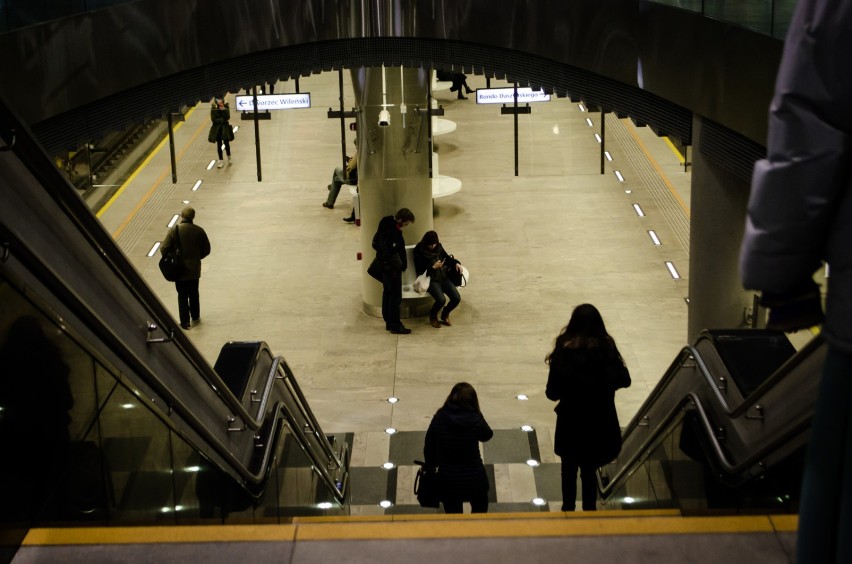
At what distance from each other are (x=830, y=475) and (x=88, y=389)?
7.97 ft

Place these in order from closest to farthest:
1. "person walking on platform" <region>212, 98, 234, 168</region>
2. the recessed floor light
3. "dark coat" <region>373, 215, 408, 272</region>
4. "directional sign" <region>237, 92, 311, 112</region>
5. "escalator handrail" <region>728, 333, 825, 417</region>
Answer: "escalator handrail" <region>728, 333, 825, 417</region>, "dark coat" <region>373, 215, 408, 272</region>, "directional sign" <region>237, 92, 311, 112</region>, the recessed floor light, "person walking on platform" <region>212, 98, 234, 168</region>

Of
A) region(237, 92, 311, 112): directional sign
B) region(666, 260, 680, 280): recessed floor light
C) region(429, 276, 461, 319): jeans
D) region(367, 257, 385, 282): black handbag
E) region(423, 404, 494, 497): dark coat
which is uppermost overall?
region(237, 92, 311, 112): directional sign

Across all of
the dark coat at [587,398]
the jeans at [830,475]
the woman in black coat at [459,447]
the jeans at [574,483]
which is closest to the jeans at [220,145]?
the woman in black coat at [459,447]

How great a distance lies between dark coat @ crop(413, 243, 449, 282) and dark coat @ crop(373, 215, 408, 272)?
25cm

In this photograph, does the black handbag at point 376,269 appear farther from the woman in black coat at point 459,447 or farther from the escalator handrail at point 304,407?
the woman in black coat at point 459,447

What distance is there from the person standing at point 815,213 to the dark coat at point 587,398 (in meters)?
3.98

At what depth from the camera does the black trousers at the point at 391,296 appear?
1236 cm

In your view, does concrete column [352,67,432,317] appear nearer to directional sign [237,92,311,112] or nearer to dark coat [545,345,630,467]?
directional sign [237,92,311,112]

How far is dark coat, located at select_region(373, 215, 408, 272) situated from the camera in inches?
480

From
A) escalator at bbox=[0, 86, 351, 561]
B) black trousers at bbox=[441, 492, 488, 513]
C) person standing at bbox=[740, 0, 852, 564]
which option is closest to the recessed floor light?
black trousers at bbox=[441, 492, 488, 513]

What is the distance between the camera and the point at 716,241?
335 inches

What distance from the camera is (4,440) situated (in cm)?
362

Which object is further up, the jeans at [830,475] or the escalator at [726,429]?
the jeans at [830,475]

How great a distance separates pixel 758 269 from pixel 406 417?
8.68 m
